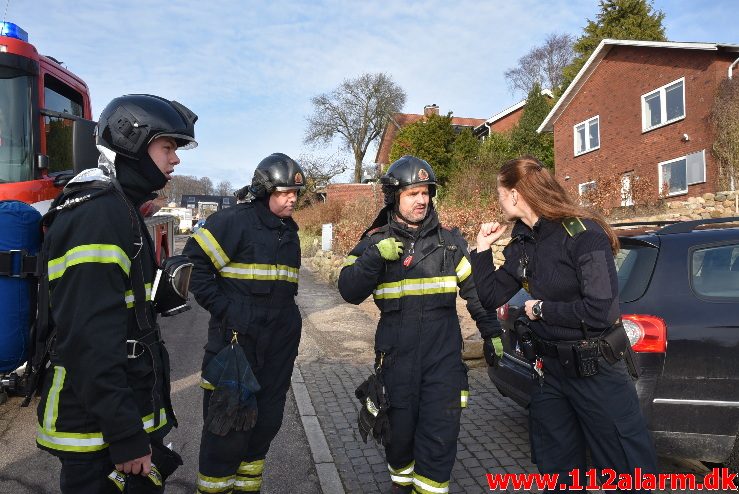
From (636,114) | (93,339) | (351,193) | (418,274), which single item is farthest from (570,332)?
(636,114)

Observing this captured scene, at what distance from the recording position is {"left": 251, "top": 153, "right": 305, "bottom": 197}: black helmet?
3.23 metres

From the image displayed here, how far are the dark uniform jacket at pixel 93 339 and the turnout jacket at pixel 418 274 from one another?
4.42 feet

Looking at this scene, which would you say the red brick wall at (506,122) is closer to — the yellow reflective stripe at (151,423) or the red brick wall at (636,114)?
the red brick wall at (636,114)

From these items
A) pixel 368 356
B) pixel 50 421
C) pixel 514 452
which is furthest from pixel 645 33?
pixel 50 421

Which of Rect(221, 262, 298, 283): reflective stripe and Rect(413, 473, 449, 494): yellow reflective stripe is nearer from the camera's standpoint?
Rect(413, 473, 449, 494): yellow reflective stripe

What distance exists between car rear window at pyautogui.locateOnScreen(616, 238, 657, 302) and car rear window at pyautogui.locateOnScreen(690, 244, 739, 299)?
256 millimetres

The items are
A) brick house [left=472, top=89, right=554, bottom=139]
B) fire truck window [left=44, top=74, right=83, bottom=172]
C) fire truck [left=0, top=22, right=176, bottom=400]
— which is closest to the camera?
fire truck [left=0, top=22, right=176, bottom=400]

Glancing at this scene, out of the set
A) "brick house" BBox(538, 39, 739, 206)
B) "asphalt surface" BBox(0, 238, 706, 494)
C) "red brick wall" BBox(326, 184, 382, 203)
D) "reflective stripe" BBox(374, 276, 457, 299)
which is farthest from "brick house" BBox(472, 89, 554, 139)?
"reflective stripe" BBox(374, 276, 457, 299)

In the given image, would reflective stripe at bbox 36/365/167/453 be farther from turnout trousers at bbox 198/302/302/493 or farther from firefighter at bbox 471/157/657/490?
firefighter at bbox 471/157/657/490

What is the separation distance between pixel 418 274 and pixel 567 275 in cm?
82

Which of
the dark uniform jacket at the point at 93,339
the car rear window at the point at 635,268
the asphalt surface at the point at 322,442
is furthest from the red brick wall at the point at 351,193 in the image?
the dark uniform jacket at the point at 93,339

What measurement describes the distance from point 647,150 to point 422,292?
2107cm

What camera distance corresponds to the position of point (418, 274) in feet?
9.90

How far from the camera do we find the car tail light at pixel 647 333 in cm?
319
